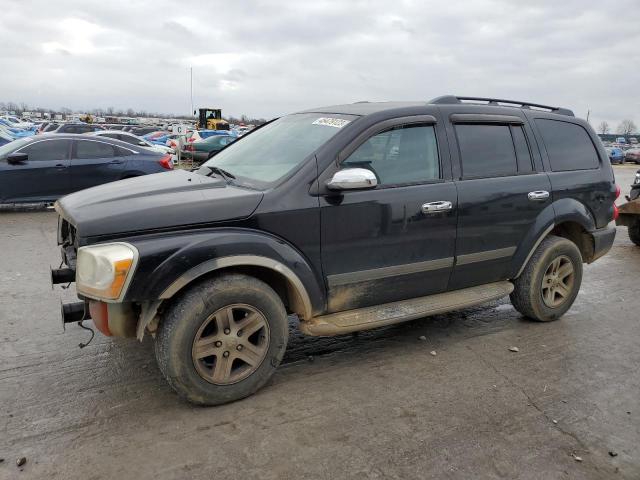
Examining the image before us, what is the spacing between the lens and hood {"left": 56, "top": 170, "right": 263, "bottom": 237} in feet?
9.94

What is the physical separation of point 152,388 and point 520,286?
10.6 ft

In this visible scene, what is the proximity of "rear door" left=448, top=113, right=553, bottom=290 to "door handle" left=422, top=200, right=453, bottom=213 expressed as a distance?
0.14m

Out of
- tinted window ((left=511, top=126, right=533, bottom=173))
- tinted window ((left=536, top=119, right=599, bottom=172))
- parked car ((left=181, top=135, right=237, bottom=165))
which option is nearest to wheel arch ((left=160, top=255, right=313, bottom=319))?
tinted window ((left=511, top=126, right=533, bottom=173))

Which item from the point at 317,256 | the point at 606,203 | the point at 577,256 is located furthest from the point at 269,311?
the point at 606,203

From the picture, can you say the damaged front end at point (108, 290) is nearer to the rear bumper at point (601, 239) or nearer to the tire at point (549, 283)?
the tire at point (549, 283)

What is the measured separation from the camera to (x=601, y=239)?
201 inches

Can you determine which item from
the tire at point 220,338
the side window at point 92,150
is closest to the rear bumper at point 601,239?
the tire at point 220,338

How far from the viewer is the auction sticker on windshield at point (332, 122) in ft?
12.6

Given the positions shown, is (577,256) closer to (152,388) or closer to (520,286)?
(520,286)

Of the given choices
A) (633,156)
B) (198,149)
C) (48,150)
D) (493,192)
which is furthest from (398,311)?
(633,156)

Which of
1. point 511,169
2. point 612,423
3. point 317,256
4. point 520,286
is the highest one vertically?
point 511,169

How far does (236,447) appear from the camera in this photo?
2900mm

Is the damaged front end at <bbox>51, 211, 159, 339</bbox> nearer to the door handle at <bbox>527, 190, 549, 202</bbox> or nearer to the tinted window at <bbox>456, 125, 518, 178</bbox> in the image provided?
the tinted window at <bbox>456, 125, 518, 178</bbox>

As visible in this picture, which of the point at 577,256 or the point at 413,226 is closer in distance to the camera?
the point at 413,226
